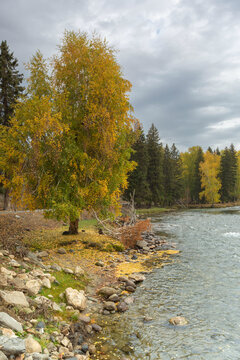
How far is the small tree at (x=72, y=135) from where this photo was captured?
12.1 m

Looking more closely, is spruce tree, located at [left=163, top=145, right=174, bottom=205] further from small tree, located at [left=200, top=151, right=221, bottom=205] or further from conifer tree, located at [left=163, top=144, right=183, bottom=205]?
A: small tree, located at [left=200, top=151, right=221, bottom=205]

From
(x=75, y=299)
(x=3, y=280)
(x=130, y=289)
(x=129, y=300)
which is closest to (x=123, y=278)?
(x=130, y=289)

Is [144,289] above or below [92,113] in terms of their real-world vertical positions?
below

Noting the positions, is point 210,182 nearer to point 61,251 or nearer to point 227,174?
point 227,174

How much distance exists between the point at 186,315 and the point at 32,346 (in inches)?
175

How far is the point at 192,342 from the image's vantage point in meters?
6.23

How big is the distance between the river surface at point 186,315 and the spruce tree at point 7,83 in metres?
22.2

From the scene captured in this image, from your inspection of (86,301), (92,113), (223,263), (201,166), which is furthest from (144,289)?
(201,166)

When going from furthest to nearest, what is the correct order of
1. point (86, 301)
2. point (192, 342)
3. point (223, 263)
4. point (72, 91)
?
point (72, 91) → point (223, 263) → point (86, 301) → point (192, 342)

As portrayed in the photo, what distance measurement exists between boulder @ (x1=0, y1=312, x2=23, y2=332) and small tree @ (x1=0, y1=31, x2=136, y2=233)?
6969 mm

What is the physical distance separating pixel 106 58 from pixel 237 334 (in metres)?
12.9

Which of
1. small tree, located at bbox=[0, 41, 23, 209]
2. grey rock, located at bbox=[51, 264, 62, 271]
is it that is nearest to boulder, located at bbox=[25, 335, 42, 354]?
grey rock, located at bbox=[51, 264, 62, 271]

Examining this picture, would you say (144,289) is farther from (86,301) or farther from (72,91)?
(72,91)

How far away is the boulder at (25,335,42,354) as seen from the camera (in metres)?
4.73
